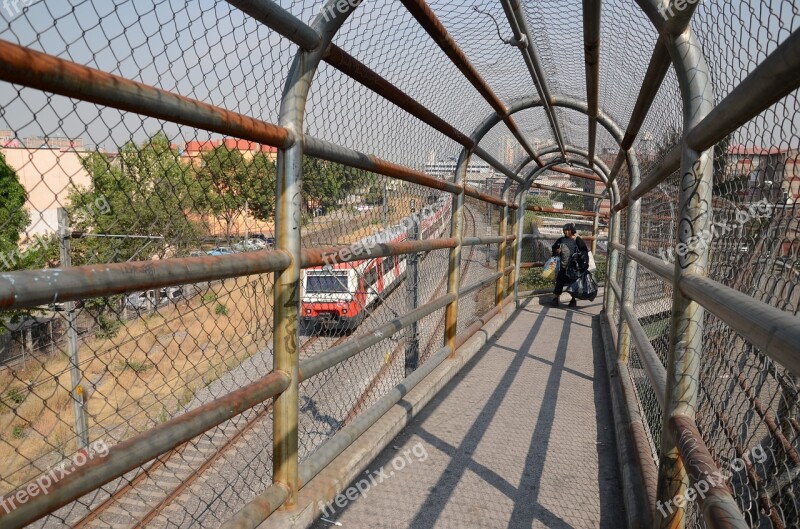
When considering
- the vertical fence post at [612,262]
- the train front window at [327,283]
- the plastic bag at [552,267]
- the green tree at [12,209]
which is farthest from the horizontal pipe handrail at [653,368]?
A: the plastic bag at [552,267]

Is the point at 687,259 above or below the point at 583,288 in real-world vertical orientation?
above

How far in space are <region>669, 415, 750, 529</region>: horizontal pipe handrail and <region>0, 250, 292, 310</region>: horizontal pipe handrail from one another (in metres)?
1.28

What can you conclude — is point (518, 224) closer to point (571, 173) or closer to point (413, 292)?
point (571, 173)

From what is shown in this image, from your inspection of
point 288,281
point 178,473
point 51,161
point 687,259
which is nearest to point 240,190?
point 288,281

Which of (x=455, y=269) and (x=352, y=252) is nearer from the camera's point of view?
(x=352, y=252)

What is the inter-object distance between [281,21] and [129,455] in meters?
1.29

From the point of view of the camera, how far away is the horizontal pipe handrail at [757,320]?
2.92ft

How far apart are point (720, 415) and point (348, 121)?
1.93 m

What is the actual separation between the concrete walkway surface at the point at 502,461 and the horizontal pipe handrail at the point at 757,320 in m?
1.41

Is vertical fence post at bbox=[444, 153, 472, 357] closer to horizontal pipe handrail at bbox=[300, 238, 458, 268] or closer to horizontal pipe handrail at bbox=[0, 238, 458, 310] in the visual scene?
horizontal pipe handrail at bbox=[300, 238, 458, 268]

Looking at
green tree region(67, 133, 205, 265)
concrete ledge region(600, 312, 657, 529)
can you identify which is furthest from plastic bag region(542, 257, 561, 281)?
green tree region(67, 133, 205, 265)

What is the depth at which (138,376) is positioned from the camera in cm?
254

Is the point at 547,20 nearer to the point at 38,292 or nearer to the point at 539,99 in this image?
the point at 539,99

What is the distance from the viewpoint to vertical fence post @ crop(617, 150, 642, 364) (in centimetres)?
415
